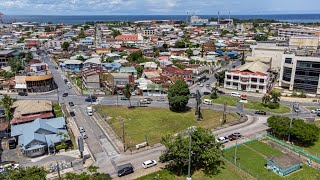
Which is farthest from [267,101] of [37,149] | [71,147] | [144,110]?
[37,149]

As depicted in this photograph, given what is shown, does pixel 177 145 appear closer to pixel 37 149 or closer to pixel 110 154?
pixel 110 154

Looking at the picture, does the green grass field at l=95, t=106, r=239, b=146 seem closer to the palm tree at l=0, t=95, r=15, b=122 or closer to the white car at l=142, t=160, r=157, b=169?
the white car at l=142, t=160, r=157, b=169

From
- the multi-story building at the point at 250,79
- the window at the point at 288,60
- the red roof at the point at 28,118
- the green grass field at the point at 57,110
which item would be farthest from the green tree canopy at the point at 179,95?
the window at the point at 288,60

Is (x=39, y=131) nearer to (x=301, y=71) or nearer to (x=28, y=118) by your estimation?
(x=28, y=118)

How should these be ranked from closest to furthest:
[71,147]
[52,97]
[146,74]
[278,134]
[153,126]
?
[71,147] < [278,134] < [153,126] < [52,97] < [146,74]

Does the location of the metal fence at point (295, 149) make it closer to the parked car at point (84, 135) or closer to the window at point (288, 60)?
the parked car at point (84, 135)

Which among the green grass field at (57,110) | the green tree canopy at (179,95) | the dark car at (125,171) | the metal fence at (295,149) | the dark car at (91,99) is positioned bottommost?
the dark car at (125,171)
